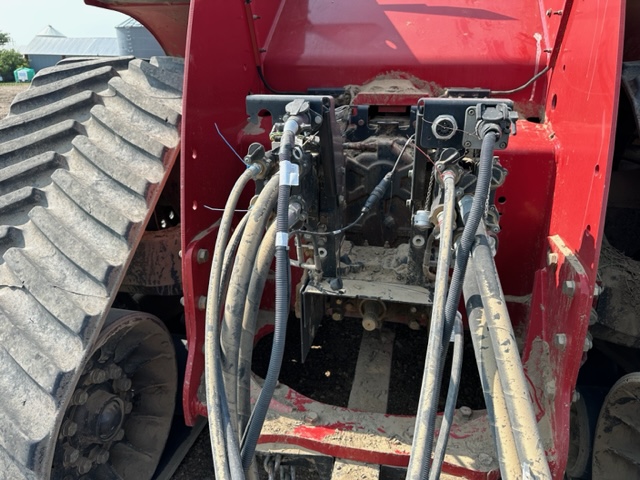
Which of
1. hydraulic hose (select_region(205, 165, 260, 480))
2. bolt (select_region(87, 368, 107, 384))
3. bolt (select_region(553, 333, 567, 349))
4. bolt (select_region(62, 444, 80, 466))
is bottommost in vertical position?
bolt (select_region(62, 444, 80, 466))

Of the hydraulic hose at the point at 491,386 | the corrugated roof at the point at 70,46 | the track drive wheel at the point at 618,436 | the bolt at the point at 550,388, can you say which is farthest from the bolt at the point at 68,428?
the corrugated roof at the point at 70,46

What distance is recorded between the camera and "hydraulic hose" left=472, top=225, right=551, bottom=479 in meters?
0.82

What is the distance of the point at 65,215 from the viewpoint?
1.55m

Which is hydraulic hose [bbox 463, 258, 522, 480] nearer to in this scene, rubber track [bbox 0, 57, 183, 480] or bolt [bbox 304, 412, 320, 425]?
bolt [bbox 304, 412, 320, 425]

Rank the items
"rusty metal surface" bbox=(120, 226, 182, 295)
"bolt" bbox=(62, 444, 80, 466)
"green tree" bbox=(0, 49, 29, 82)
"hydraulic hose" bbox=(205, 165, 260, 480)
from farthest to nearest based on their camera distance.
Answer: "green tree" bbox=(0, 49, 29, 82), "rusty metal surface" bbox=(120, 226, 182, 295), "bolt" bbox=(62, 444, 80, 466), "hydraulic hose" bbox=(205, 165, 260, 480)

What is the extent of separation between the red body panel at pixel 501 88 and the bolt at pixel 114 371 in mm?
230

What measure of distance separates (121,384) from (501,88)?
5.40 feet

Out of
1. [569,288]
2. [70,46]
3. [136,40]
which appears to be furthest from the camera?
[70,46]

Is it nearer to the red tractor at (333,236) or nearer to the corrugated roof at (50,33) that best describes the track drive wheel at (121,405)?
the red tractor at (333,236)

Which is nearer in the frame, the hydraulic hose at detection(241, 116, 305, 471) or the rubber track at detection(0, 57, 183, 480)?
the hydraulic hose at detection(241, 116, 305, 471)

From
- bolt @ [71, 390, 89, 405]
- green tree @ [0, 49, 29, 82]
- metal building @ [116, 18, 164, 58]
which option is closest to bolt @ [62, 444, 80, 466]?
bolt @ [71, 390, 89, 405]

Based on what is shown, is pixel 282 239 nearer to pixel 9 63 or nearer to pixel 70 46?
pixel 70 46

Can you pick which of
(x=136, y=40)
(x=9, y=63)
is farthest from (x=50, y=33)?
(x=136, y=40)

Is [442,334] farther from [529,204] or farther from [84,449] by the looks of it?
[84,449]
